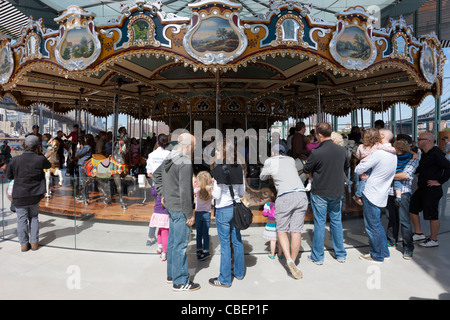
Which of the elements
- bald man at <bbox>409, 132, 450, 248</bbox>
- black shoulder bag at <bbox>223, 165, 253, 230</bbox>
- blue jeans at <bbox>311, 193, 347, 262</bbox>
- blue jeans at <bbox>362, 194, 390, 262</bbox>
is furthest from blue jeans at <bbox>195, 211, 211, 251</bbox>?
bald man at <bbox>409, 132, 450, 248</bbox>

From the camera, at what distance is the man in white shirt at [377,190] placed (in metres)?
3.96

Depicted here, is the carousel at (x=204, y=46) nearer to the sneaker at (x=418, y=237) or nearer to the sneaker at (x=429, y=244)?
the sneaker at (x=418, y=237)

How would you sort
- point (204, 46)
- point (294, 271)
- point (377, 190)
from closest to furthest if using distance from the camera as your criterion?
point (294, 271) → point (377, 190) → point (204, 46)

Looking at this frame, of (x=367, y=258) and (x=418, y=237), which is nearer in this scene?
(x=367, y=258)

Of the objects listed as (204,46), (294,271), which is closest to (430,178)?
(294,271)

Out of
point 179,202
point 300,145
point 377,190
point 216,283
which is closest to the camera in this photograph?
point 179,202

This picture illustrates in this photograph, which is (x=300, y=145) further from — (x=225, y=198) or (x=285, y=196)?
(x=225, y=198)

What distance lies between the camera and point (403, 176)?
4293mm

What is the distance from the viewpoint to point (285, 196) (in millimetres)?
3643

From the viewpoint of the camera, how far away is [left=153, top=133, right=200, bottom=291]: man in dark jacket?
10.1ft

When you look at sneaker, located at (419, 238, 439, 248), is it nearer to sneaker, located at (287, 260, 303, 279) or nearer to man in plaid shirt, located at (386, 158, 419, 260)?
man in plaid shirt, located at (386, 158, 419, 260)

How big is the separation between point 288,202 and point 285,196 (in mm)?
75
